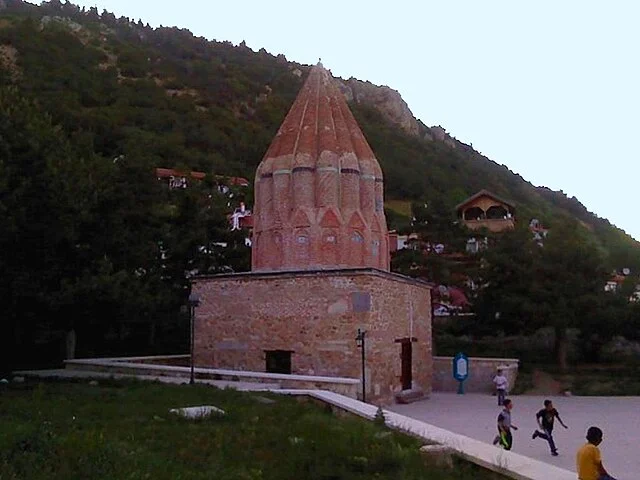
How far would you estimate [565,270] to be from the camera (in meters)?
23.9

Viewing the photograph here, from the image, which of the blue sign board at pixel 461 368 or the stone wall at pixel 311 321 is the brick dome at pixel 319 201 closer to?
the stone wall at pixel 311 321

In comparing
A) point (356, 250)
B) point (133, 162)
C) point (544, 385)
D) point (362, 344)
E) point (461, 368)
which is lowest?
point (544, 385)

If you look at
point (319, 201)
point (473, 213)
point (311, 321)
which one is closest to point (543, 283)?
point (319, 201)

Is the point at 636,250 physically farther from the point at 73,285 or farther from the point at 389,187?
the point at 73,285

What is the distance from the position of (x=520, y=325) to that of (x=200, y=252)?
10.7m

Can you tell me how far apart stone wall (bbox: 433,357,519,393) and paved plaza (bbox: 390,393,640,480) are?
957 mm

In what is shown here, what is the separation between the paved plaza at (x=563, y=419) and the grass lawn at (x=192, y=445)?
3.23 metres

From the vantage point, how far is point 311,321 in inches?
647

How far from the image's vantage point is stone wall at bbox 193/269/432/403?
1608cm


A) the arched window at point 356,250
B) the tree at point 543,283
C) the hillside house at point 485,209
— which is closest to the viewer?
the arched window at point 356,250

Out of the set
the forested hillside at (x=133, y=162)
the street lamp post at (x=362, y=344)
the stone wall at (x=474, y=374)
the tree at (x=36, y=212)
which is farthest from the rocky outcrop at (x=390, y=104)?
the tree at (x=36, y=212)

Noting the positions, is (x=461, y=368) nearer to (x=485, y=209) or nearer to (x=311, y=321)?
(x=311, y=321)

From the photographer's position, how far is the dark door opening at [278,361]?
16.8 metres

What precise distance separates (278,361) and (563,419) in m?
6.30
